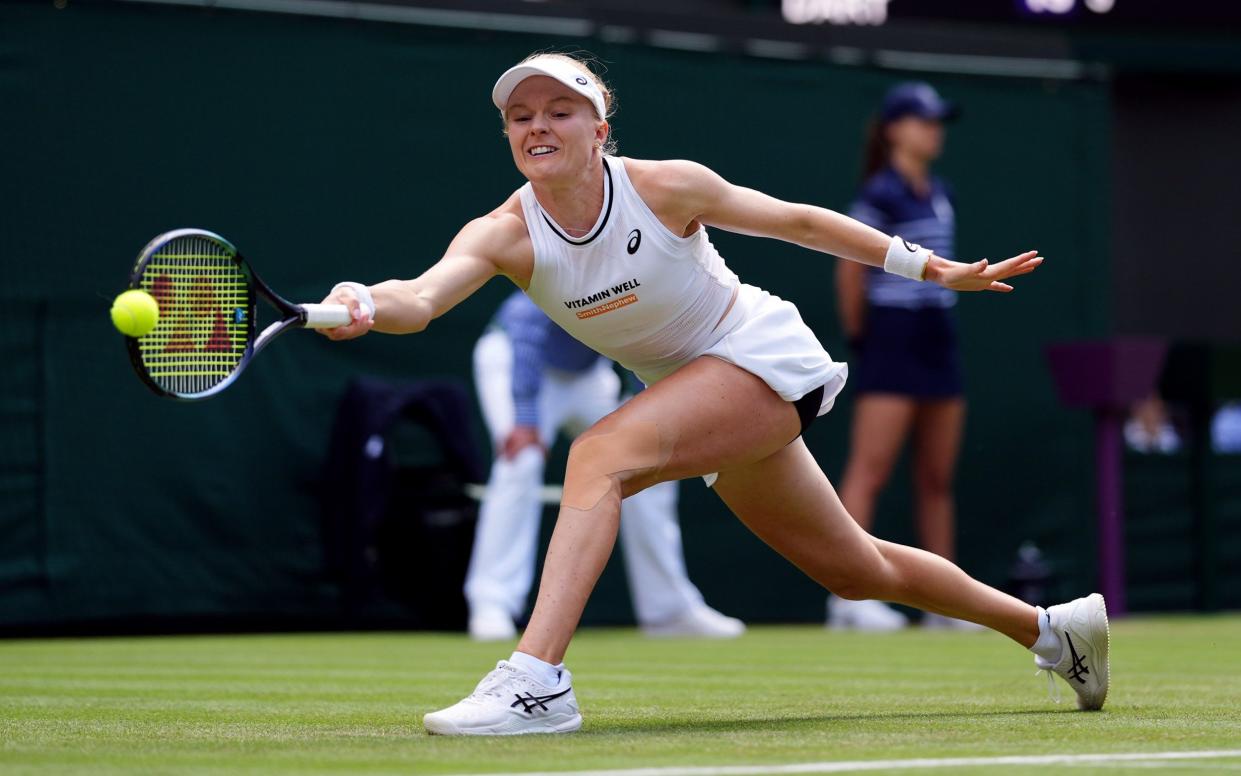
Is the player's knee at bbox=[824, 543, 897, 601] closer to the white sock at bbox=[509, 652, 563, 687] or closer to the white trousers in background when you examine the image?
the white sock at bbox=[509, 652, 563, 687]

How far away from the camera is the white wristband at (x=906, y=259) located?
15.0ft

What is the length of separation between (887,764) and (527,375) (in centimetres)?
537

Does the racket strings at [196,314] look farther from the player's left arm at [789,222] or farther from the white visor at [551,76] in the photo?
the player's left arm at [789,222]

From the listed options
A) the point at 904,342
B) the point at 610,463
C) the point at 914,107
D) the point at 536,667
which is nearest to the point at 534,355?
the point at 904,342

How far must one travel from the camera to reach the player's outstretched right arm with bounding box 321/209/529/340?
4066 mm

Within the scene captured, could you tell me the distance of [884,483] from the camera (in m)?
10.6

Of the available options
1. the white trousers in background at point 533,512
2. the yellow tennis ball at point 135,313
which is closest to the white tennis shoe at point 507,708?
the yellow tennis ball at point 135,313

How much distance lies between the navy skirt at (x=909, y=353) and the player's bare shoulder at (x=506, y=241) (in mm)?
5377

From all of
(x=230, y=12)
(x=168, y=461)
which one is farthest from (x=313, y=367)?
(x=230, y=12)

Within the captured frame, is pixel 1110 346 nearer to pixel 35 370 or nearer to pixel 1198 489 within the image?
pixel 1198 489

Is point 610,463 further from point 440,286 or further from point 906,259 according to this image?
point 906,259

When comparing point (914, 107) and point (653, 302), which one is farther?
point (914, 107)

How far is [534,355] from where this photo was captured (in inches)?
346

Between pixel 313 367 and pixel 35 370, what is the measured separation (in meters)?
1.30
